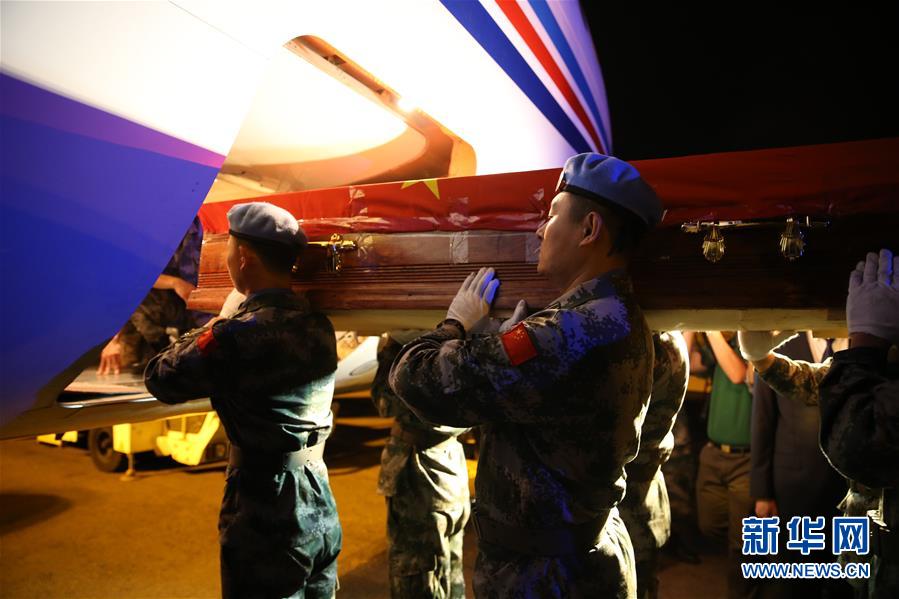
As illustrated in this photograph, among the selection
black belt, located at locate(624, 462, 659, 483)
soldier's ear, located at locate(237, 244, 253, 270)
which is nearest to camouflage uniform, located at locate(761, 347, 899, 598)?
black belt, located at locate(624, 462, 659, 483)

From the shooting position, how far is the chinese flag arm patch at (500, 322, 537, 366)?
1154 millimetres

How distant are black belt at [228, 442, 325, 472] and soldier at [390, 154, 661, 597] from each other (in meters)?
0.75

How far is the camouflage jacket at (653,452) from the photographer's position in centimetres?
233

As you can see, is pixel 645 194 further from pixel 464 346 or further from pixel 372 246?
pixel 372 246

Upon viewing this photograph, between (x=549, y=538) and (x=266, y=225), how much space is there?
3.86 feet

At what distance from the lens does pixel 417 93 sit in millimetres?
2209

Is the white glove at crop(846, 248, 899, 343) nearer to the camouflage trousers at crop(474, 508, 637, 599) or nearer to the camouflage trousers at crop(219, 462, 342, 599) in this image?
the camouflage trousers at crop(474, 508, 637, 599)

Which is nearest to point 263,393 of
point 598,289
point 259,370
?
point 259,370

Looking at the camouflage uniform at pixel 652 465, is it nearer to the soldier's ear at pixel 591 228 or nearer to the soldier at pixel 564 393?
the soldier at pixel 564 393

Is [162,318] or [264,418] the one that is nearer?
[264,418]

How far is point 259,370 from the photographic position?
67.4 inches

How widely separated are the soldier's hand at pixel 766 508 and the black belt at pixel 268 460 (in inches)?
88.5

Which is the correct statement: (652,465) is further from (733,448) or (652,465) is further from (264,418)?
(264,418)

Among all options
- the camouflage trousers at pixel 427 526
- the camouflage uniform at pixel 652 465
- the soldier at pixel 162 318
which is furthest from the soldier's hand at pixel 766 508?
the soldier at pixel 162 318
